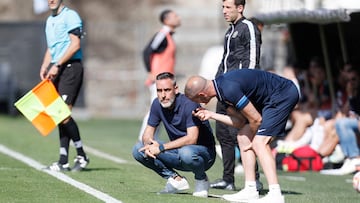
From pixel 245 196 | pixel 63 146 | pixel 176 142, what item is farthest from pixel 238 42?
pixel 63 146

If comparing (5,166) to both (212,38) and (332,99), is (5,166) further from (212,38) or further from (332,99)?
(212,38)

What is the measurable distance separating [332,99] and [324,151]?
1.32 m

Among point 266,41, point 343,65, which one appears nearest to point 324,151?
point 343,65

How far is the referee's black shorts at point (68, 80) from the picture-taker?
12562 mm

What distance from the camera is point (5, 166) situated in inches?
508

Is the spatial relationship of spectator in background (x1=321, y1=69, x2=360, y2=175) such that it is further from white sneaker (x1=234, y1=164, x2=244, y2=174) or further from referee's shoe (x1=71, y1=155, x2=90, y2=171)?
referee's shoe (x1=71, y1=155, x2=90, y2=171)

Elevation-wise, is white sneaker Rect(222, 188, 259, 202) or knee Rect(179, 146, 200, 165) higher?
knee Rect(179, 146, 200, 165)

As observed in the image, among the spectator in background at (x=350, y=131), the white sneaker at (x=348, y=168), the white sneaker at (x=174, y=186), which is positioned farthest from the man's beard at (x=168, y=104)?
the white sneaker at (x=348, y=168)

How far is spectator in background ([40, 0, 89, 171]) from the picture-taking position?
12523 millimetres

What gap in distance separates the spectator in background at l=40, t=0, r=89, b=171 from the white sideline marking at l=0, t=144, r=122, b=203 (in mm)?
387

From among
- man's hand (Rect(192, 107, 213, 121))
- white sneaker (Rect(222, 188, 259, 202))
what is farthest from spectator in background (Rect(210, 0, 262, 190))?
man's hand (Rect(192, 107, 213, 121))

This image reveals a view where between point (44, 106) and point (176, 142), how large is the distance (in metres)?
2.76

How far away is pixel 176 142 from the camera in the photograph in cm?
1021

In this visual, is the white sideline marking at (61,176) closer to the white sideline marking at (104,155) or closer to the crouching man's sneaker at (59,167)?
the crouching man's sneaker at (59,167)
